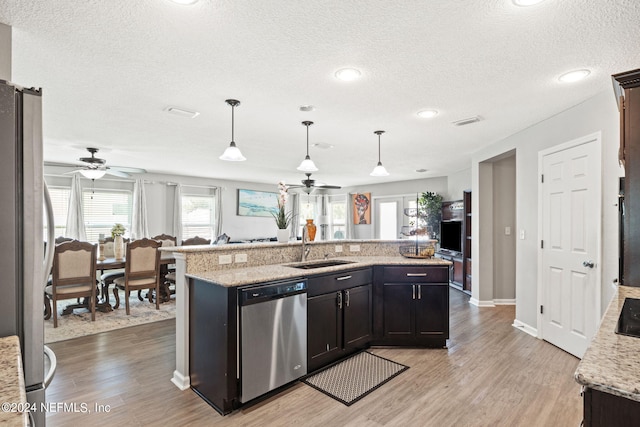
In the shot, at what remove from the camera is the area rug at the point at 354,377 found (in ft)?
8.25

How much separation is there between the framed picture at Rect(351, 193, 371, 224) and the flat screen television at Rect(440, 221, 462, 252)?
3.00m

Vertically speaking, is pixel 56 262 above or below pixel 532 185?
below

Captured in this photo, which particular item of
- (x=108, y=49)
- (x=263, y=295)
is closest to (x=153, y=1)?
(x=108, y=49)

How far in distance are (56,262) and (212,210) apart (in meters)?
4.43

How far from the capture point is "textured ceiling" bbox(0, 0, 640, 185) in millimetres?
1735

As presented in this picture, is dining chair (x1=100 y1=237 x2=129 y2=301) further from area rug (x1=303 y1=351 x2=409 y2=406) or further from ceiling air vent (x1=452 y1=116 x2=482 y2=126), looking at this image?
ceiling air vent (x1=452 y1=116 x2=482 y2=126)

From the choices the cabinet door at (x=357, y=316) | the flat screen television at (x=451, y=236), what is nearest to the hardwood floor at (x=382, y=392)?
the cabinet door at (x=357, y=316)

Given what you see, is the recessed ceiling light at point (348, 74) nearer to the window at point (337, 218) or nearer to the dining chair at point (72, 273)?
the dining chair at point (72, 273)

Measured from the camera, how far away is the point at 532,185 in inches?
154

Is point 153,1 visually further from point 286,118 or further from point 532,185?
point 532,185

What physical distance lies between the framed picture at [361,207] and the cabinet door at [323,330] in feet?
23.0

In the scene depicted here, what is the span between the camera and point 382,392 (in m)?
2.52

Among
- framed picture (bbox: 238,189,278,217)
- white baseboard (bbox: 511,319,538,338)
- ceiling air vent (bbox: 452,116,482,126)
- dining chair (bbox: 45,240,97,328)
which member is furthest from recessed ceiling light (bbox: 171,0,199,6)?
framed picture (bbox: 238,189,278,217)

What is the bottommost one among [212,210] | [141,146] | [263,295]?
[263,295]
